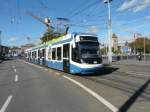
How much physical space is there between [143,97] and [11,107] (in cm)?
485

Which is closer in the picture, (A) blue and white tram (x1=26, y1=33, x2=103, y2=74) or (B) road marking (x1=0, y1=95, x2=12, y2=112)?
(B) road marking (x1=0, y1=95, x2=12, y2=112)

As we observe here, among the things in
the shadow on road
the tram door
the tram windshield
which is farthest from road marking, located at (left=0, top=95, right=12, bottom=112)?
the tram door

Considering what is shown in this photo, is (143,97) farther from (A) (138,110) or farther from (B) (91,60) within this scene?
(B) (91,60)

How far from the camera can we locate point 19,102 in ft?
37.6

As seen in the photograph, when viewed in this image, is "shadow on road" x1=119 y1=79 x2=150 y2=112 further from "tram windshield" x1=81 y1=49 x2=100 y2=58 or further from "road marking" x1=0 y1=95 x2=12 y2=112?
"tram windshield" x1=81 y1=49 x2=100 y2=58

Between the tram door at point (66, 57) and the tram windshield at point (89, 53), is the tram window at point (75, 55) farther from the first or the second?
the tram door at point (66, 57)

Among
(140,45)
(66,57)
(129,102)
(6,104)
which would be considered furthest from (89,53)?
(140,45)

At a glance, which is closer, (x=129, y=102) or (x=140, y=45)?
(x=129, y=102)

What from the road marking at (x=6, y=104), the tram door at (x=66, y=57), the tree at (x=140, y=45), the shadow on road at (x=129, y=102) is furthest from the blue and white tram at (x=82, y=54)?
the tree at (x=140, y=45)

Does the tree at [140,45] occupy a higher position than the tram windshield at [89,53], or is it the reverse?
the tree at [140,45]

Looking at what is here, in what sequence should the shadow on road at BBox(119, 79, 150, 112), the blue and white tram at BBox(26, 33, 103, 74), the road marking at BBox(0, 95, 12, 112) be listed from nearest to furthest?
the shadow on road at BBox(119, 79, 150, 112) < the road marking at BBox(0, 95, 12, 112) < the blue and white tram at BBox(26, 33, 103, 74)

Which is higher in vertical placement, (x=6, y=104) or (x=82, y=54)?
(x=82, y=54)

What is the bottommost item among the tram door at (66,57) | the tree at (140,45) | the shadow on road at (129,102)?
the shadow on road at (129,102)

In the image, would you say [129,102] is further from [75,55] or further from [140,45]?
[140,45]
